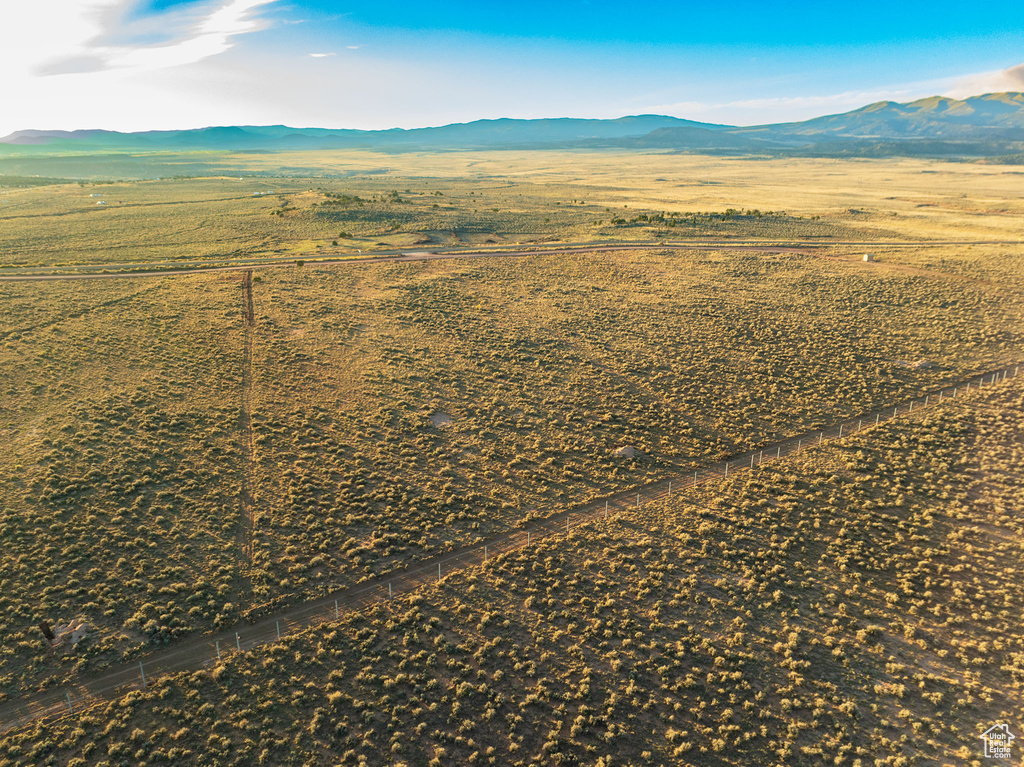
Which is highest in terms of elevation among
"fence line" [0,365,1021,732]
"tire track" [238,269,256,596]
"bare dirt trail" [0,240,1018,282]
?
"bare dirt trail" [0,240,1018,282]

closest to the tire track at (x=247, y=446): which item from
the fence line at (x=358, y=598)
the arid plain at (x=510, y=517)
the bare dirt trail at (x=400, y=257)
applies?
the arid plain at (x=510, y=517)

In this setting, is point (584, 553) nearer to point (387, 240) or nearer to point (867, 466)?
point (867, 466)

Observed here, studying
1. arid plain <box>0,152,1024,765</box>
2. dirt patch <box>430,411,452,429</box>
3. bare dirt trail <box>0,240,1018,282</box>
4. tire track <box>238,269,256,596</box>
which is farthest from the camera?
bare dirt trail <box>0,240,1018,282</box>

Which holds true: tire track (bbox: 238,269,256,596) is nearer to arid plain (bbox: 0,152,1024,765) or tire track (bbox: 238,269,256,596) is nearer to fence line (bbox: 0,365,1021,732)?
arid plain (bbox: 0,152,1024,765)

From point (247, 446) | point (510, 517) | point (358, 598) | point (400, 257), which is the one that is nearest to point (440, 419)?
point (510, 517)

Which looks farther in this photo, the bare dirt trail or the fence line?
the bare dirt trail

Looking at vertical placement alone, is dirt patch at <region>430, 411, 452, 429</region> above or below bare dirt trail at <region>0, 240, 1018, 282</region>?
below

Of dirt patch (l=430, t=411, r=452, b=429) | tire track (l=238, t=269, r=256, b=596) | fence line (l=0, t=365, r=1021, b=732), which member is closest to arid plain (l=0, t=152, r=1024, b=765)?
tire track (l=238, t=269, r=256, b=596)

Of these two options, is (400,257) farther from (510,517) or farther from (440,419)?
(510,517)

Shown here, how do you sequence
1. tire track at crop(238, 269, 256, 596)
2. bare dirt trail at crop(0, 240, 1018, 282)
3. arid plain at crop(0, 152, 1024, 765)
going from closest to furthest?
arid plain at crop(0, 152, 1024, 765) → tire track at crop(238, 269, 256, 596) → bare dirt trail at crop(0, 240, 1018, 282)
